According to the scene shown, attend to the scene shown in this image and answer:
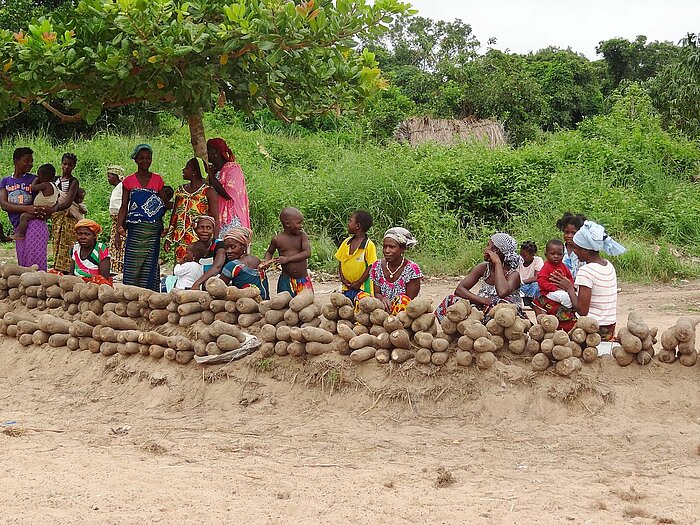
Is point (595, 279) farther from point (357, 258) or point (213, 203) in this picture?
point (213, 203)

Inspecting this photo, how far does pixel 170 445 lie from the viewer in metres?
4.55

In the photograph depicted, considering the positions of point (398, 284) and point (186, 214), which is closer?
point (398, 284)

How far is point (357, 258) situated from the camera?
20.2 feet

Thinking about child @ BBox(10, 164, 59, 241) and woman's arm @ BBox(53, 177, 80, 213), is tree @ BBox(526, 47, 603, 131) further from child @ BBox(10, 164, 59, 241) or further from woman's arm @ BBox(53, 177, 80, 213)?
child @ BBox(10, 164, 59, 241)

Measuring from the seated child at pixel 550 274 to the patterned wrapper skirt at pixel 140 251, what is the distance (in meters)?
3.20

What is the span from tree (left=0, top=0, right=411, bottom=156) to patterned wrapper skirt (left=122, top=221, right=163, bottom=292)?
1021 millimetres

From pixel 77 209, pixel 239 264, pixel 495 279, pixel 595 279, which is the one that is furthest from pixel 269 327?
pixel 77 209

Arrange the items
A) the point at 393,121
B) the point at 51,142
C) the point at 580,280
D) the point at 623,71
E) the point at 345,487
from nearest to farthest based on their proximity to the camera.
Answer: the point at 345,487 → the point at 580,280 → the point at 51,142 → the point at 393,121 → the point at 623,71

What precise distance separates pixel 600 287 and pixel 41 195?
4997 mm

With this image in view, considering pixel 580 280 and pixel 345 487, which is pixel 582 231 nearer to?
pixel 580 280

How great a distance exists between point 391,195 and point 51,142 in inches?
340

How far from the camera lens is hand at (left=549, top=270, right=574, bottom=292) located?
18.5 feet

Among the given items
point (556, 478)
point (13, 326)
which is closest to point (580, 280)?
point (556, 478)

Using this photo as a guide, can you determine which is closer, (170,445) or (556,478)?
(556,478)
